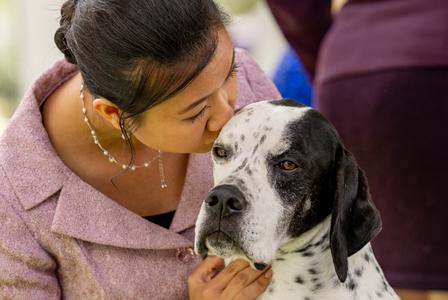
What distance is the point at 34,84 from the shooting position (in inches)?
116

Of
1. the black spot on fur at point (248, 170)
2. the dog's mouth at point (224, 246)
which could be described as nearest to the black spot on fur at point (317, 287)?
the dog's mouth at point (224, 246)

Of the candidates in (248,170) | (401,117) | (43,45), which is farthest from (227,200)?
(43,45)

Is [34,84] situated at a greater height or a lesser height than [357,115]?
greater

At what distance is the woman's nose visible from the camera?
8.31ft

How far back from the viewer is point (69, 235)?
2768 millimetres

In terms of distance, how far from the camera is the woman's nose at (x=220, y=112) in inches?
99.7

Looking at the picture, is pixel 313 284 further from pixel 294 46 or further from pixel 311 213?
pixel 294 46

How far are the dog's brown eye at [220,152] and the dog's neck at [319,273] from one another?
0.31 meters

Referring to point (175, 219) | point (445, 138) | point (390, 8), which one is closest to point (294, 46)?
point (390, 8)

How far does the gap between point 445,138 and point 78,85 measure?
1423 millimetres

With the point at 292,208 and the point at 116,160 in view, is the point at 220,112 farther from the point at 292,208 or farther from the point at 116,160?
the point at 116,160

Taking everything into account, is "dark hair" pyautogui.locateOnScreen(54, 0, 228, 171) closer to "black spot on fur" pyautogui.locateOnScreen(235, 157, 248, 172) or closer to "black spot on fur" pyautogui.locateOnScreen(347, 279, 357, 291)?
"black spot on fur" pyautogui.locateOnScreen(235, 157, 248, 172)

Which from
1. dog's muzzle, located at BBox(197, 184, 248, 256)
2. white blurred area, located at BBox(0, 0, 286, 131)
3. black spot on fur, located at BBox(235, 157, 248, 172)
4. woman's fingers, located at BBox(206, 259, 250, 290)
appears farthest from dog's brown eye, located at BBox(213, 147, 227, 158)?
white blurred area, located at BBox(0, 0, 286, 131)

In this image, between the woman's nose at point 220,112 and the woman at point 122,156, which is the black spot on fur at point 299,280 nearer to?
the woman at point 122,156
